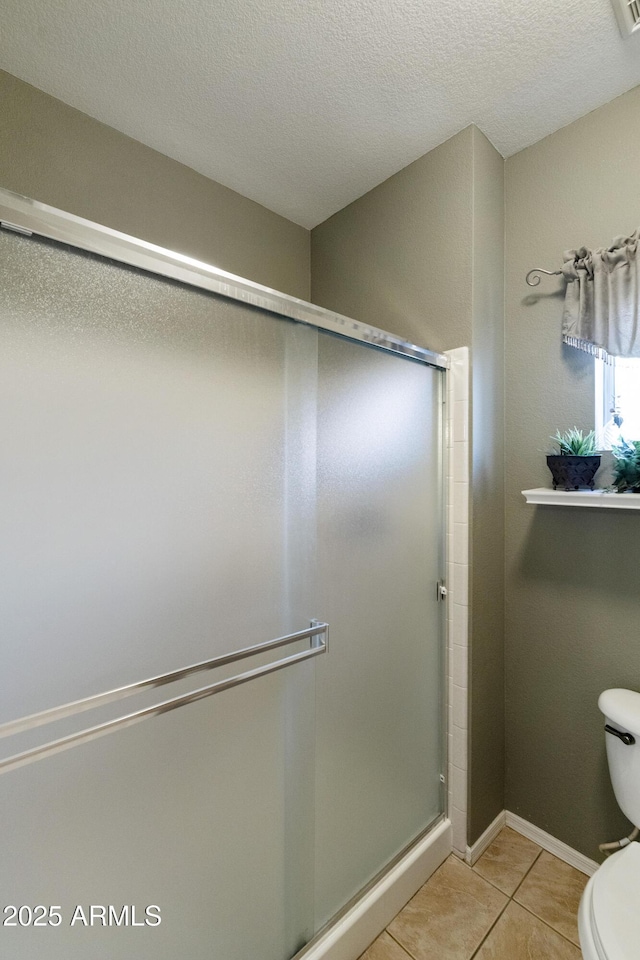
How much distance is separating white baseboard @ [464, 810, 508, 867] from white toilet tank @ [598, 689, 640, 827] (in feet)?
1.64

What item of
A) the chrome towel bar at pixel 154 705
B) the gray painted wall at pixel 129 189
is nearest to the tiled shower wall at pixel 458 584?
the chrome towel bar at pixel 154 705

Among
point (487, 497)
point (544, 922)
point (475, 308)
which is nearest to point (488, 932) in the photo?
point (544, 922)

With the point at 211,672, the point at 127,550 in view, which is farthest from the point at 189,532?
the point at 211,672

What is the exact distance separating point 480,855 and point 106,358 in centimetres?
189

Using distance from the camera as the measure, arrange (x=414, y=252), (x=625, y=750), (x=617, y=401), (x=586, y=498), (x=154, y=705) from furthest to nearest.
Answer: (x=414, y=252), (x=617, y=401), (x=586, y=498), (x=625, y=750), (x=154, y=705)

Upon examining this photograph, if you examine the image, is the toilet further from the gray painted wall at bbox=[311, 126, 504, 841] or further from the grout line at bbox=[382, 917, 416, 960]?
the grout line at bbox=[382, 917, 416, 960]

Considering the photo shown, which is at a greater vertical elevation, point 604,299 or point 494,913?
point 604,299

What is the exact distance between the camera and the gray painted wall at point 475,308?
1.50 metres

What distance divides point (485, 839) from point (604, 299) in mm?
1821

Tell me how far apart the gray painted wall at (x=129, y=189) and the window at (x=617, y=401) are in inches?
53.6

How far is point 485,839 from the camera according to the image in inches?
60.2

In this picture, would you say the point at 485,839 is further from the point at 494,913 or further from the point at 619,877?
the point at 619,877

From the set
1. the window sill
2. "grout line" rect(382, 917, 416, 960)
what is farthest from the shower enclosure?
the window sill

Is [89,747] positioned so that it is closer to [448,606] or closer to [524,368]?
[448,606]
